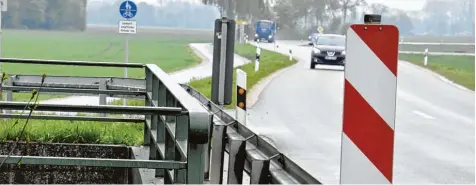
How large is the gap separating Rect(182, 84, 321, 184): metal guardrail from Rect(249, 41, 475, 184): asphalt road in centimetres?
355

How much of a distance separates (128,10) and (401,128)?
8385mm

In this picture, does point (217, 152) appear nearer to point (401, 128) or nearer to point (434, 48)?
point (401, 128)

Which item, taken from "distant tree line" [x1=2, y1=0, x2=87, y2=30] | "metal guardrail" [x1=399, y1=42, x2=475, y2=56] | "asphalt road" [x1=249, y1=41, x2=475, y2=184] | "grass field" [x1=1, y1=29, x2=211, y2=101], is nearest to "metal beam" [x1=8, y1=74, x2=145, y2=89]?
"asphalt road" [x1=249, y1=41, x2=475, y2=184]

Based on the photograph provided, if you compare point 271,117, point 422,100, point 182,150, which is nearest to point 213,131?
point 182,150

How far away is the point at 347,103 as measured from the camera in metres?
4.31

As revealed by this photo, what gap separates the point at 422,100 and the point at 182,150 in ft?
67.1

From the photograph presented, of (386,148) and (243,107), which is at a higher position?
(386,148)

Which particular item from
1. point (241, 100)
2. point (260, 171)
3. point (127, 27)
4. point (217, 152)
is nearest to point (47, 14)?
point (127, 27)

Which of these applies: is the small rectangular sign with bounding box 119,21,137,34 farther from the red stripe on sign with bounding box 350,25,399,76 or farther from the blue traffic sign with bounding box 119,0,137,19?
the red stripe on sign with bounding box 350,25,399,76

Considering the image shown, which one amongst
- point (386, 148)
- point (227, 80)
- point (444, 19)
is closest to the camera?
point (386, 148)

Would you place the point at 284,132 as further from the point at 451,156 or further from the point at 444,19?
the point at 444,19

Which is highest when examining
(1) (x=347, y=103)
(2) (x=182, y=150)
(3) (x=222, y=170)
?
(1) (x=347, y=103)

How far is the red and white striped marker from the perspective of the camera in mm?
4254

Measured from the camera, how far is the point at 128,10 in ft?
72.5
